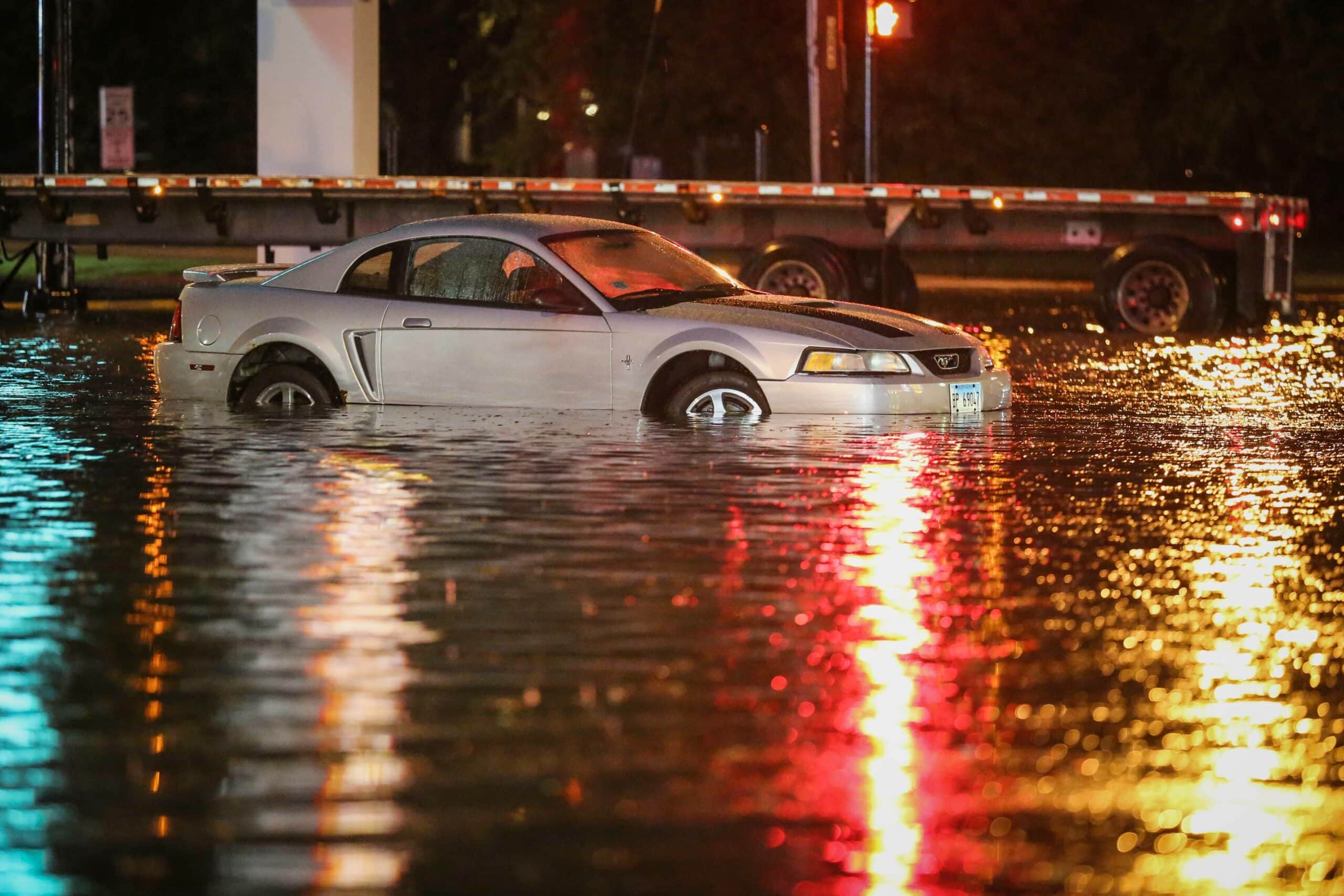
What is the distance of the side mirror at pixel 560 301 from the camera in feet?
40.9

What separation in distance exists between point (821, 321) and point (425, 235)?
223 centimetres

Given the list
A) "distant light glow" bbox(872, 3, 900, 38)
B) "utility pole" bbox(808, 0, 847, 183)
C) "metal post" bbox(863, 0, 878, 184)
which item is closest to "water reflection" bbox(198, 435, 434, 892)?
"distant light glow" bbox(872, 3, 900, 38)

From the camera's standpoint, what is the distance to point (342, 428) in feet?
41.2

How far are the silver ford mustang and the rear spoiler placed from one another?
3cm

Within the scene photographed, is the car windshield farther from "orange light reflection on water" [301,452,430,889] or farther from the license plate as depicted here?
"orange light reflection on water" [301,452,430,889]

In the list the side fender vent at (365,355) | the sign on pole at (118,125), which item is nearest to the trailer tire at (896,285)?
the sign on pole at (118,125)

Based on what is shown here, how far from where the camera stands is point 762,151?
4041 centimetres

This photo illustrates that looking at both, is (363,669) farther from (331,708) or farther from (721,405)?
(721,405)

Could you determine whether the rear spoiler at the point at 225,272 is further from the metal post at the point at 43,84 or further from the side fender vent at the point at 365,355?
the metal post at the point at 43,84

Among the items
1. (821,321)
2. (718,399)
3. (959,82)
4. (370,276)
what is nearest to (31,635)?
(718,399)

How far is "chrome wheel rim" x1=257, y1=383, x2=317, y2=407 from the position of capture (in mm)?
13039

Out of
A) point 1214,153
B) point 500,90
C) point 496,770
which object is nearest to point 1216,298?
point 496,770

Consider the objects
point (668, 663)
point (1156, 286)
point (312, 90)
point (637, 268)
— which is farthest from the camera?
point (312, 90)

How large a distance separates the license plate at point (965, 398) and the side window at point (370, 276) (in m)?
3.18
